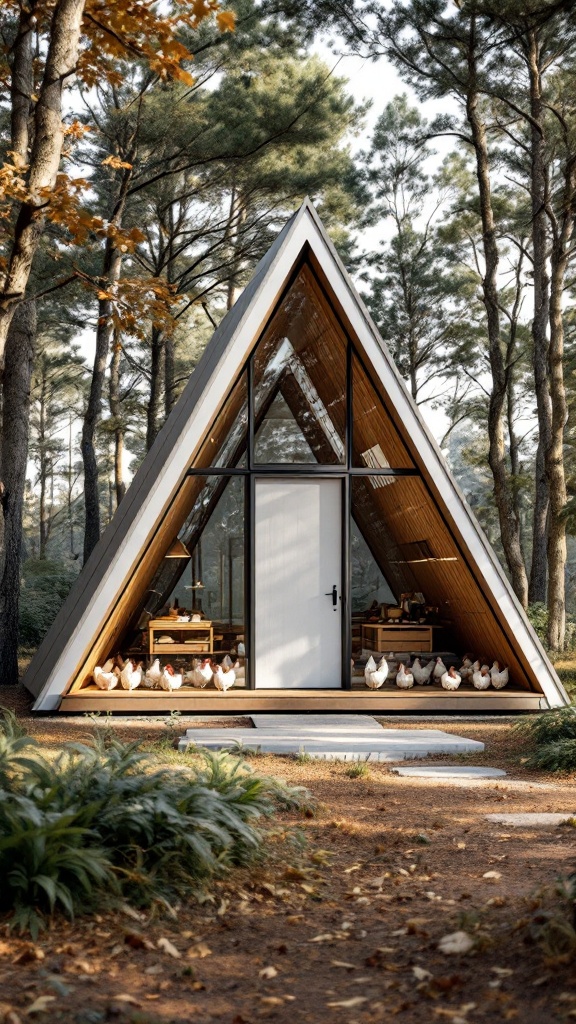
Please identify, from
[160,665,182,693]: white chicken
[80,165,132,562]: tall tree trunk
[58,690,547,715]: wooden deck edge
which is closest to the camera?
[58,690,547,715]: wooden deck edge

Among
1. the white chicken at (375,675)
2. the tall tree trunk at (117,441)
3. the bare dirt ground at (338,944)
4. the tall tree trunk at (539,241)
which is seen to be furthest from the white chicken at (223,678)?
the tall tree trunk at (117,441)

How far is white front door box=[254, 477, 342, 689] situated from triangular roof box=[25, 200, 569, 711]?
1086 mm

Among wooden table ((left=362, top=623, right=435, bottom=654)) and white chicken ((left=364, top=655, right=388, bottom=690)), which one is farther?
wooden table ((left=362, top=623, right=435, bottom=654))

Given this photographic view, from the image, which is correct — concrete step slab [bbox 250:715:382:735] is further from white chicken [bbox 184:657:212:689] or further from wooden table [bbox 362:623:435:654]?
wooden table [bbox 362:623:435:654]

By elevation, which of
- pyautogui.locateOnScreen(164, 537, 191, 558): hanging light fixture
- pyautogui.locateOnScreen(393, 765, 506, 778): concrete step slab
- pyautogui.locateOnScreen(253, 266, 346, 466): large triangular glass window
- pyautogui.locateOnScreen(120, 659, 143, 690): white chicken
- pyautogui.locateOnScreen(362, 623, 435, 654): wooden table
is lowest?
pyautogui.locateOnScreen(393, 765, 506, 778): concrete step slab

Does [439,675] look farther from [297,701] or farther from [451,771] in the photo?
[451,771]

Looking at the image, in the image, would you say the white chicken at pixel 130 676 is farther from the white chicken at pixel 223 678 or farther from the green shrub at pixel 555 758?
the green shrub at pixel 555 758

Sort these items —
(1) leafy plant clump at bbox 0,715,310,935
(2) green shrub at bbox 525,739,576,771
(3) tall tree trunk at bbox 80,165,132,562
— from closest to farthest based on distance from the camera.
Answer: (1) leafy plant clump at bbox 0,715,310,935, (2) green shrub at bbox 525,739,576,771, (3) tall tree trunk at bbox 80,165,132,562

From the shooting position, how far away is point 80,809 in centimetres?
387

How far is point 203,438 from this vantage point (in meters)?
9.04

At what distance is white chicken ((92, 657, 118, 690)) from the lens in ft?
29.6

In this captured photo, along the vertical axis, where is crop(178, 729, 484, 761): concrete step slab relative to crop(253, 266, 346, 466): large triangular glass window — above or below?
below

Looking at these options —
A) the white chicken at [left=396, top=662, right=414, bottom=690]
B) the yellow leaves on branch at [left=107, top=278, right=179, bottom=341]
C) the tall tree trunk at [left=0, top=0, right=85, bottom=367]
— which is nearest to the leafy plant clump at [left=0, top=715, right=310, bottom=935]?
the tall tree trunk at [left=0, top=0, right=85, bottom=367]

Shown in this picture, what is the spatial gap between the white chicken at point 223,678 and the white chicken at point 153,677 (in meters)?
0.57
